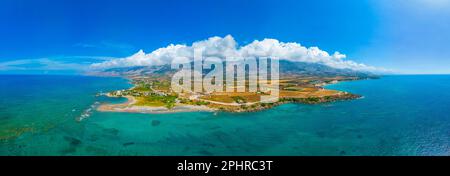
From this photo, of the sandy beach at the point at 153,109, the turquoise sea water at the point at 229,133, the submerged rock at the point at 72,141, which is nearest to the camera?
the turquoise sea water at the point at 229,133

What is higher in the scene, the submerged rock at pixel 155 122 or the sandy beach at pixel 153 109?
the sandy beach at pixel 153 109

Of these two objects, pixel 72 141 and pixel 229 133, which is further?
pixel 229 133

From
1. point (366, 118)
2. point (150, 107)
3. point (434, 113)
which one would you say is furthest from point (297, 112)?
point (150, 107)

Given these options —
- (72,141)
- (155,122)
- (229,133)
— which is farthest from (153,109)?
(229,133)

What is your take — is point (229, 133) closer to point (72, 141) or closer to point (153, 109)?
point (72, 141)

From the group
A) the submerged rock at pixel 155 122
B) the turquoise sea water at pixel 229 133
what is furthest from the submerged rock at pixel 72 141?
the submerged rock at pixel 155 122

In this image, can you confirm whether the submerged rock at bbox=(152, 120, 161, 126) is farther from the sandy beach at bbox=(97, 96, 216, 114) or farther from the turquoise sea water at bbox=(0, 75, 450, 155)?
the sandy beach at bbox=(97, 96, 216, 114)

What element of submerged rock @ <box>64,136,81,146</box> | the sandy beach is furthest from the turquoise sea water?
the sandy beach

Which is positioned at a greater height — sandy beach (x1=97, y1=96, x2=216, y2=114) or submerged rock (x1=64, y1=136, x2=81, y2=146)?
sandy beach (x1=97, y1=96, x2=216, y2=114)

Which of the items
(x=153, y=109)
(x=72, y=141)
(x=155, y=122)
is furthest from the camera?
(x=153, y=109)

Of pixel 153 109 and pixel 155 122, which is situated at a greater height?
pixel 153 109

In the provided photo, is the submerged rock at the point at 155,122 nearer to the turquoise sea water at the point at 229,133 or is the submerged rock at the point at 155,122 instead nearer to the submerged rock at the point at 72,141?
the turquoise sea water at the point at 229,133
